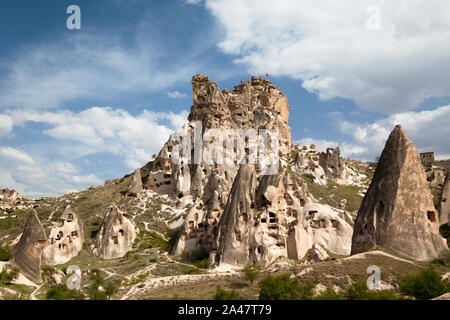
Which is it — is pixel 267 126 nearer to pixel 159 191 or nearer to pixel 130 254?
pixel 159 191

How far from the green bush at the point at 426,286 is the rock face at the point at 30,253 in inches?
1150

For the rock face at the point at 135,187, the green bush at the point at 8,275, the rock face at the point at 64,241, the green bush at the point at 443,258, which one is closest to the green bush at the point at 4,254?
the rock face at the point at 64,241

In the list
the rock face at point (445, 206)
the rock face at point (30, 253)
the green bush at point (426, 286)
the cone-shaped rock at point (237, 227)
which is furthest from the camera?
the rock face at point (445, 206)

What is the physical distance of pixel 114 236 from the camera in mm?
46094

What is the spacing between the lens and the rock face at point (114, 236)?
45156 mm

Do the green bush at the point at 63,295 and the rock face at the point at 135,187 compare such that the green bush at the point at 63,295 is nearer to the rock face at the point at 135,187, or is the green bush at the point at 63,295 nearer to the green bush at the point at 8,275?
the green bush at the point at 8,275

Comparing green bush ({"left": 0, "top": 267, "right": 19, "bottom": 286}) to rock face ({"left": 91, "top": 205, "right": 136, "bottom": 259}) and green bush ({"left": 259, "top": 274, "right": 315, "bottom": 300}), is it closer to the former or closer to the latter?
rock face ({"left": 91, "top": 205, "right": 136, "bottom": 259})

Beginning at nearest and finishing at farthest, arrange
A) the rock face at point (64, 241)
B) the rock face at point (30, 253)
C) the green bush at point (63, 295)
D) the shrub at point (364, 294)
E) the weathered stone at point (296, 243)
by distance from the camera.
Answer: the shrub at point (364, 294)
the green bush at point (63, 295)
the rock face at point (30, 253)
the weathered stone at point (296, 243)
the rock face at point (64, 241)

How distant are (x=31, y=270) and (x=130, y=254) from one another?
39.2ft

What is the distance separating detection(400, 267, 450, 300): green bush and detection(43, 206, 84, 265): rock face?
115ft

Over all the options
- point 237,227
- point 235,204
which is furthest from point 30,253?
point 235,204
